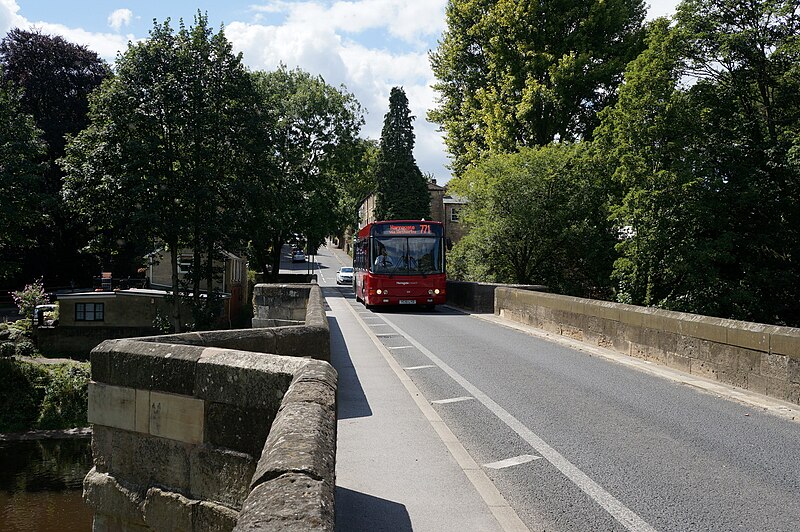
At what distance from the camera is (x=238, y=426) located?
501cm

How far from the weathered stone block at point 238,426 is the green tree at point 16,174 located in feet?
88.0

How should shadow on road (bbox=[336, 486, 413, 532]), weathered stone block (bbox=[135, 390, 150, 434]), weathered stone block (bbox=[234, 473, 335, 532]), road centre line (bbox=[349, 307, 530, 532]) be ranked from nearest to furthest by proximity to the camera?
weathered stone block (bbox=[234, 473, 335, 532])
shadow on road (bbox=[336, 486, 413, 532])
road centre line (bbox=[349, 307, 530, 532])
weathered stone block (bbox=[135, 390, 150, 434])

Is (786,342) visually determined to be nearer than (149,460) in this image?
No

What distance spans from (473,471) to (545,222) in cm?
2731

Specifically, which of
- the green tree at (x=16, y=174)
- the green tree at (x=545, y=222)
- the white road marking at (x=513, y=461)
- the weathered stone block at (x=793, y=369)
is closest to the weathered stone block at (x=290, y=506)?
the white road marking at (x=513, y=461)

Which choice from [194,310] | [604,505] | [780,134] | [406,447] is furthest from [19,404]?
[780,134]

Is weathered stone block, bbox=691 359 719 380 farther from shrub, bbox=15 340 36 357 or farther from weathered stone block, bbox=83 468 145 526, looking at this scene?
shrub, bbox=15 340 36 357

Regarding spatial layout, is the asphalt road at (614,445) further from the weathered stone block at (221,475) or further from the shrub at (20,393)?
the shrub at (20,393)

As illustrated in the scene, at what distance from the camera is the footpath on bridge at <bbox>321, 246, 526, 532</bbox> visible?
208 inches

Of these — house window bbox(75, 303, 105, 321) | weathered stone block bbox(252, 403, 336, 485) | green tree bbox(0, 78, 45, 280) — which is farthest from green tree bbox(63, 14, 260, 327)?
weathered stone block bbox(252, 403, 336, 485)

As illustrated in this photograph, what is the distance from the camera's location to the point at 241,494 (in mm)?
4910

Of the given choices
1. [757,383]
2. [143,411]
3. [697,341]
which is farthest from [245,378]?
[697,341]

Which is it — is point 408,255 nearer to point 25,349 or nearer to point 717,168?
point 717,168

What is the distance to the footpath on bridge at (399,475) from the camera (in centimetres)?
529
